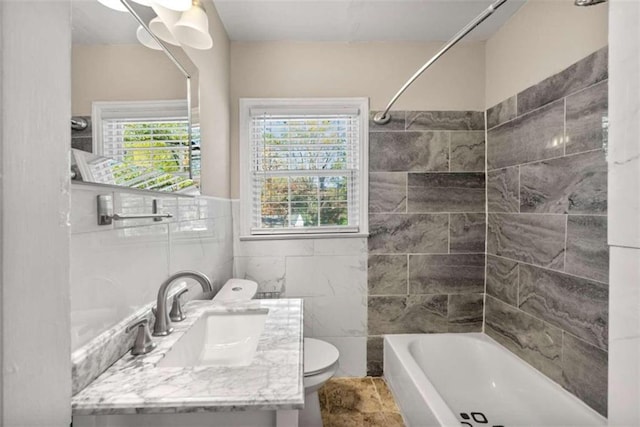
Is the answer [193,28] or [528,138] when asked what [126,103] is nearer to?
[193,28]

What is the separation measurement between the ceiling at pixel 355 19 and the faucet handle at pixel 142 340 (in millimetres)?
1952

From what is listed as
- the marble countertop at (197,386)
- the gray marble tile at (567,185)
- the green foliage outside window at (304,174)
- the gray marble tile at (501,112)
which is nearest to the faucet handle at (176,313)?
the marble countertop at (197,386)

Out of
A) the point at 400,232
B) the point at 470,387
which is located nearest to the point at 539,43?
the point at 400,232

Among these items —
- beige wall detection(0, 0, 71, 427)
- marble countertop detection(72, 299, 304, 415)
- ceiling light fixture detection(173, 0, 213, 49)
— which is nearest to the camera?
beige wall detection(0, 0, 71, 427)

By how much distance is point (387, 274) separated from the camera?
2537 millimetres

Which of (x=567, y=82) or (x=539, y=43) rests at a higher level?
(x=539, y=43)

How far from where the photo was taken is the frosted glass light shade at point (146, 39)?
1.15 meters

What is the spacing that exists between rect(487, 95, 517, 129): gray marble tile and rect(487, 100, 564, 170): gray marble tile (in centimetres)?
4

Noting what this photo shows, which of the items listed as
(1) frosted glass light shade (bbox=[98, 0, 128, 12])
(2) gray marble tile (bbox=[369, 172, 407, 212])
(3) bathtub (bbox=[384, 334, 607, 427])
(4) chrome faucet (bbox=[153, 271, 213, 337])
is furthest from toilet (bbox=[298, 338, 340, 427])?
(1) frosted glass light shade (bbox=[98, 0, 128, 12])

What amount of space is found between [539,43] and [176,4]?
2023mm

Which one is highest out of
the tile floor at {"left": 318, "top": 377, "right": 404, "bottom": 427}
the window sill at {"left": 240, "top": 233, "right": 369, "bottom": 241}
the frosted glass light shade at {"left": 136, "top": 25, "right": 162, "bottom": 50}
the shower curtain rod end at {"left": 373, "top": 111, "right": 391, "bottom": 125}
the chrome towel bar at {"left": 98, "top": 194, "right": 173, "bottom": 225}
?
the shower curtain rod end at {"left": 373, "top": 111, "right": 391, "bottom": 125}

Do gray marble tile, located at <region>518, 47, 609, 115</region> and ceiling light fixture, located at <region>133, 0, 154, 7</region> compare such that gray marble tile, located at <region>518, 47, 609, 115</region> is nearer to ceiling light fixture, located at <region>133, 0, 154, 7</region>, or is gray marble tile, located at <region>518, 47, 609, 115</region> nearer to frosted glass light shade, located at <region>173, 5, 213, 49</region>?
frosted glass light shade, located at <region>173, 5, 213, 49</region>

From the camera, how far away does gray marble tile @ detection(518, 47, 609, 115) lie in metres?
1.61

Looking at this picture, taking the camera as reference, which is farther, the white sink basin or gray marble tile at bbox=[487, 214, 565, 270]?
gray marble tile at bbox=[487, 214, 565, 270]
